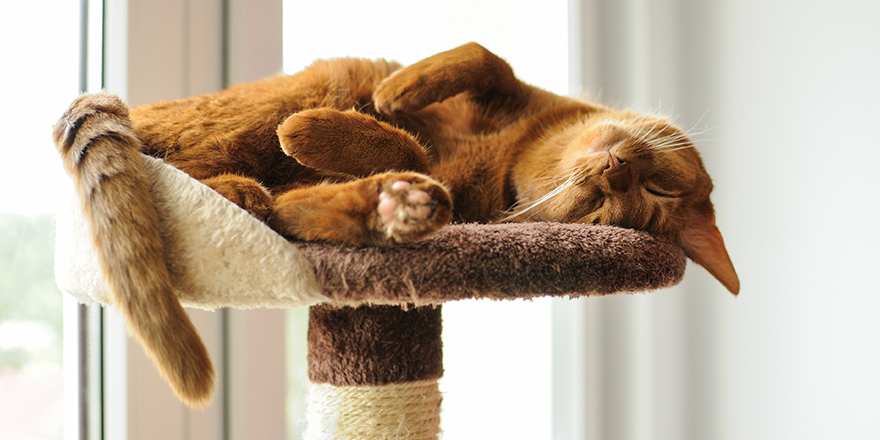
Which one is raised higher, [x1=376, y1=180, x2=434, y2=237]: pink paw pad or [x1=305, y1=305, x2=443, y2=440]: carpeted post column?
[x1=376, y1=180, x2=434, y2=237]: pink paw pad

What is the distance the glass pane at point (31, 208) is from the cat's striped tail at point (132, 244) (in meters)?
0.58

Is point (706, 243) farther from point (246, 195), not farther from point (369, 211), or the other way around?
point (246, 195)

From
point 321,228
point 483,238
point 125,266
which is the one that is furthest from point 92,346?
point 483,238

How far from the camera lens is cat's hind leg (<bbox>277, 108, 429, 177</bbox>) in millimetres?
790

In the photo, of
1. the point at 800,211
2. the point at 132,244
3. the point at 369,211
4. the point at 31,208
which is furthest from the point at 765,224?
the point at 31,208

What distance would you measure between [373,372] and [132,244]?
1.46 feet

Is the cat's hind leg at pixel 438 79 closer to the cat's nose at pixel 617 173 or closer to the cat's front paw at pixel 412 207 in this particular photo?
the cat's nose at pixel 617 173

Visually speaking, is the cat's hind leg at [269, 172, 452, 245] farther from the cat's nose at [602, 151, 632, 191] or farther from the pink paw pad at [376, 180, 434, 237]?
the cat's nose at [602, 151, 632, 191]

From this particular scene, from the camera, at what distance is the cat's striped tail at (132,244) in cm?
63

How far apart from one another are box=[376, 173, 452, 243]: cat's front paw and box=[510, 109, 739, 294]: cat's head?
1.53ft

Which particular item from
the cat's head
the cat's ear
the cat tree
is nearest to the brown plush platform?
the cat tree

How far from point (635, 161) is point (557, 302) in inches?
54.9

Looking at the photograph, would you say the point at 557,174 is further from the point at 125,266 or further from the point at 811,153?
the point at 811,153

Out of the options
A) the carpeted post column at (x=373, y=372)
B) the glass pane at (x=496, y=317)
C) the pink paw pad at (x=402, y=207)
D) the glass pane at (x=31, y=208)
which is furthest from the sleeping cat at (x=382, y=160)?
the glass pane at (x=496, y=317)
